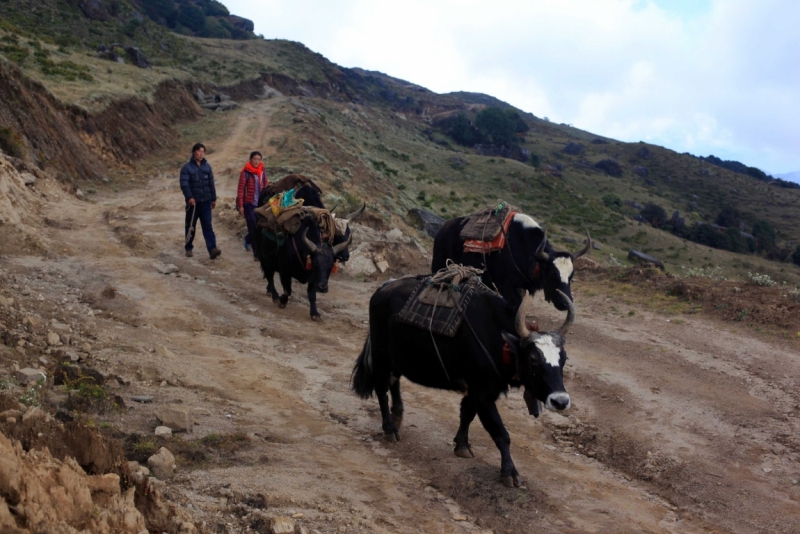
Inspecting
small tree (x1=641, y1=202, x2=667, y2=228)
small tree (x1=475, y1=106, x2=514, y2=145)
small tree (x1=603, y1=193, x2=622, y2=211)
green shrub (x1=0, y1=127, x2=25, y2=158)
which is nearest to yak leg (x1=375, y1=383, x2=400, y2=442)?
green shrub (x1=0, y1=127, x2=25, y2=158)

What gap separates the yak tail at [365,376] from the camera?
21.6 ft

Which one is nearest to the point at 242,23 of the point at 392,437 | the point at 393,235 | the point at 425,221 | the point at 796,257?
the point at 796,257

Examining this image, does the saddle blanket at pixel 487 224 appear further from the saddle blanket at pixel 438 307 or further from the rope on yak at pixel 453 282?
the saddle blanket at pixel 438 307

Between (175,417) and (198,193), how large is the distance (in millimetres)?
8169

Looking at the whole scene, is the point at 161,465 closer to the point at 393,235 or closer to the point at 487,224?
the point at 487,224

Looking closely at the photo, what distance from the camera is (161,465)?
441 centimetres

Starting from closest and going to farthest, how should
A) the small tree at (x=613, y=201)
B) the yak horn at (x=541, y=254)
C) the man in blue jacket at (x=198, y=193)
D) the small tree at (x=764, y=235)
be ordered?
the yak horn at (x=541, y=254)
the man in blue jacket at (x=198, y=193)
the small tree at (x=764, y=235)
the small tree at (x=613, y=201)

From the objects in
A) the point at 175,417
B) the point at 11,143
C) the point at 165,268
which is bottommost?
the point at 175,417

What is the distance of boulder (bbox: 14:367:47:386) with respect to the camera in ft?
17.4

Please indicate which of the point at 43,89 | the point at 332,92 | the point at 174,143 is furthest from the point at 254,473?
the point at 332,92

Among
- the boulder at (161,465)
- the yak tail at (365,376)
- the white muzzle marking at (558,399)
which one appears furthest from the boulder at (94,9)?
the white muzzle marking at (558,399)

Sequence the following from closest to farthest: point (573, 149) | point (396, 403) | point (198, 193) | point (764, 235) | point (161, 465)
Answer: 1. point (161, 465)
2. point (396, 403)
3. point (198, 193)
4. point (764, 235)
5. point (573, 149)

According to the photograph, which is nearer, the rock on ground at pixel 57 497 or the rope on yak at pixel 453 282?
the rock on ground at pixel 57 497

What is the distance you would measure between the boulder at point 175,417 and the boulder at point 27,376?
0.99 meters
